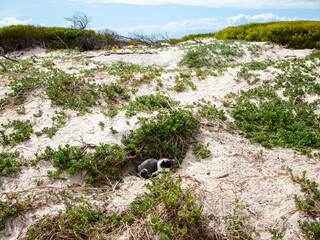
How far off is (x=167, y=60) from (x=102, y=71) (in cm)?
357

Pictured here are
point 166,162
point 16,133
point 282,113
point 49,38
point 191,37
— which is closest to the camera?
point 166,162

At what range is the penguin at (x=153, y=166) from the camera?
14.0ft

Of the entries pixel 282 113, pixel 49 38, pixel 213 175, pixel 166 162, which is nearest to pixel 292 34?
pixel 282 113

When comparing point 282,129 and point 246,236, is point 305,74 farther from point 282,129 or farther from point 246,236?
point 246,236

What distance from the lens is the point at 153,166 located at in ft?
14.3

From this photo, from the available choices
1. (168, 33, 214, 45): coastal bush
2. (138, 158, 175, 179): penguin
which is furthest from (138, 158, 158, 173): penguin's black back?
(168, 33, 214, 45): coastal bush

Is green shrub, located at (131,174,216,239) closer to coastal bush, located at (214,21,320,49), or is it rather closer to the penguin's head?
the penguin's head

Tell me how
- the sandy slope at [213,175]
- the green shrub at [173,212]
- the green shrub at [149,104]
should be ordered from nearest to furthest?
the green shrub at [173,212] < the sandy slope at [213,175] < the green shrub at [149,104]

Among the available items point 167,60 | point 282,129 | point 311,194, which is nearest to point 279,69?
point 282,129

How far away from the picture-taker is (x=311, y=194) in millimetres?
3480

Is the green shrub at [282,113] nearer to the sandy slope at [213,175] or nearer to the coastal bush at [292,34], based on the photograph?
the sandy slope at [213,175]

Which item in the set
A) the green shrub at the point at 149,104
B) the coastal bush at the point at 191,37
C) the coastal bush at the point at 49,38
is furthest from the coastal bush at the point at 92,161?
the coastal bush at the point at 191,37

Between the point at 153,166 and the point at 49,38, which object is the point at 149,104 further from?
the point at 49,38

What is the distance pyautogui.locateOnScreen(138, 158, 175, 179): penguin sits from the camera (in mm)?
4271
